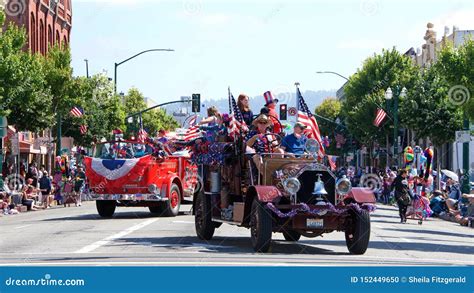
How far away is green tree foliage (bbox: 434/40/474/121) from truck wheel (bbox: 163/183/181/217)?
13349mm

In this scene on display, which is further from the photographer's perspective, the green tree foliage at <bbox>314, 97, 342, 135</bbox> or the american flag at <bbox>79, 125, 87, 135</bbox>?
the green tree foliage at <bbox>314, 97, 342, 135</bbox>

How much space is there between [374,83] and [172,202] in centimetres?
5717

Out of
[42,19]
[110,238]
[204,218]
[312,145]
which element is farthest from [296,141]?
[42,19]

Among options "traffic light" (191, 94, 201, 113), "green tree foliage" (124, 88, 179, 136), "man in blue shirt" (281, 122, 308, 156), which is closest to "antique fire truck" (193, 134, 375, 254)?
"man in blue shirt" (281, 122, 308, 156)

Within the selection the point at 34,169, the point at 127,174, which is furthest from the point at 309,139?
the point at 34,169

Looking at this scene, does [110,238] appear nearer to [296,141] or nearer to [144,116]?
[296,141]

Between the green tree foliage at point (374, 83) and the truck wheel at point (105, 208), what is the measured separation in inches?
2023

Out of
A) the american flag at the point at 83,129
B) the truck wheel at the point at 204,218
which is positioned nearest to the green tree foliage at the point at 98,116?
the american flag at the point at 83,129

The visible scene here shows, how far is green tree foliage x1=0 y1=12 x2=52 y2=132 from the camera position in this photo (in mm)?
41781

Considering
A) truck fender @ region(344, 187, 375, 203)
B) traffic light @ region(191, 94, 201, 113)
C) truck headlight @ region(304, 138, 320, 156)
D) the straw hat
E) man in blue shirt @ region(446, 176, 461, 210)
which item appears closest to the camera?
truck fender @ region(344, 187, 375, 203)

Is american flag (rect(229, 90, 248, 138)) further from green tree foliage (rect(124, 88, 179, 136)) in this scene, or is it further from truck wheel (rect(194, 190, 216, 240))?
green tree foliage (rect(124, 88, 179, 136))

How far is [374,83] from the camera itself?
85250 millimetres

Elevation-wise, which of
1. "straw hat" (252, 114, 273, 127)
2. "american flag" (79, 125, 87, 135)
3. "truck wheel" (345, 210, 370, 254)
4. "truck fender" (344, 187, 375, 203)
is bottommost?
"truck wheel" (345, 210, 370, 254)

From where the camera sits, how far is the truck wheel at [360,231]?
1675 centimetres
